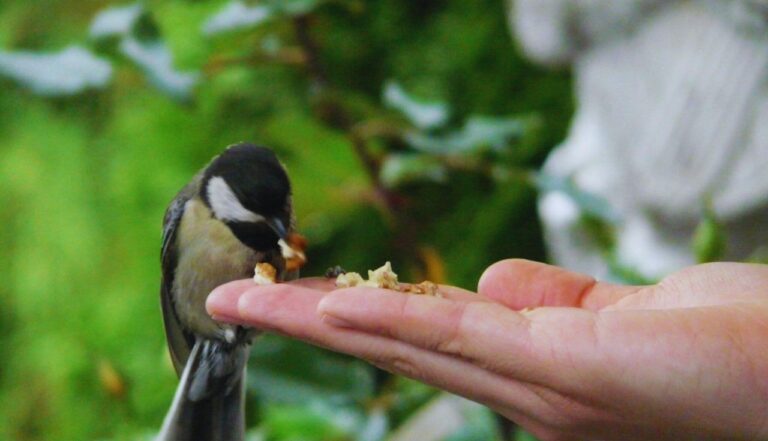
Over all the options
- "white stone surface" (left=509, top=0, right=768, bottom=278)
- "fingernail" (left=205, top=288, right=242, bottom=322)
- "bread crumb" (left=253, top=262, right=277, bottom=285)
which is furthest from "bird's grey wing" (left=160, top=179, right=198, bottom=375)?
"white stone surface" (left=509, top=0, right=768, bottom=278)

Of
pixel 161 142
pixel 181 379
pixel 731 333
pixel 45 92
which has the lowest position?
pixel 181 379

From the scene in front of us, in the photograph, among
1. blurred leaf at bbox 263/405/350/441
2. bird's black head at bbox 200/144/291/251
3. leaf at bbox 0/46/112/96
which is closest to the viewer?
bird's black head at bbox 200/144/291/251

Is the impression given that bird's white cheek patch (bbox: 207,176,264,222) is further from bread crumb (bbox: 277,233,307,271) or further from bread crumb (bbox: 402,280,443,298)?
bread crumb (bbox: 402,280,443,298)

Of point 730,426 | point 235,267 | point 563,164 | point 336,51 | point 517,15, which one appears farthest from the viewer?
point 336,51

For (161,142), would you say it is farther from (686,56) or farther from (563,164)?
(686,56)

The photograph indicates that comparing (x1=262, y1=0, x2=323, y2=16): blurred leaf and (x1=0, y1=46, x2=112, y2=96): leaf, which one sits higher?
(x1=262, y1=0, x2=323, y2=16): blurred leaf

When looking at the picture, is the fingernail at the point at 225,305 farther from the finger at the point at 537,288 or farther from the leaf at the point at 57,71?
the leaf at the point at 57,71

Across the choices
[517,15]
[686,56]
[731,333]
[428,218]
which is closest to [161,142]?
[428,218]
